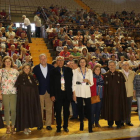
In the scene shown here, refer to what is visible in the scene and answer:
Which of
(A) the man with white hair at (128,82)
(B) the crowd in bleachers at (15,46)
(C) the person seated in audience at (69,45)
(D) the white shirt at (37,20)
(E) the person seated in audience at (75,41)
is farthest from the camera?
(D) the white shirt at (37,20)

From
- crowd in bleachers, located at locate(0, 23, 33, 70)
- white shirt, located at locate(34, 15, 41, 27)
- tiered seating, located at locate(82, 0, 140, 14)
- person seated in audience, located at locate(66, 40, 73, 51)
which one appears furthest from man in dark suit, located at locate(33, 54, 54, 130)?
tiered seating, located at locate(82, 0, 140, 14)

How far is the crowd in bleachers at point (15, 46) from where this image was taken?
7.52 m

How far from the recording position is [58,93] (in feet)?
15.3

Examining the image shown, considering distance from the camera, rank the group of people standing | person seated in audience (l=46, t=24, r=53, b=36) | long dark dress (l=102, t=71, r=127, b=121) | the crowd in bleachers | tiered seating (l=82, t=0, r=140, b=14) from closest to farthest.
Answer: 1. the group of people standing
2. long dark dress (l=102, t=71, r=127, b=121)
3. the crowd in bleachers
4. person seated in audience (l=46, t=24, r=53, b=36)
5. tiered seating (l=82, t=0, r=140, b=14)

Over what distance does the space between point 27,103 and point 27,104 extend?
0.02 m

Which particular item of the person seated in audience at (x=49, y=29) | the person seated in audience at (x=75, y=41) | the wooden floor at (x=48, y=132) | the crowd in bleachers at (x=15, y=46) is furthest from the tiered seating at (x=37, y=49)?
the wooden floor at (x=48, y=132)

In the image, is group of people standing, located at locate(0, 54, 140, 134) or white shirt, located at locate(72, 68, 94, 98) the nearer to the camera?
group of people standing, located at locate(0, 54, 140, 134)

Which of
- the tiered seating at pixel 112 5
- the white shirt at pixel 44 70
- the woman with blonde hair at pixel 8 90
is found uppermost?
the tiered seating at pixel 112 5

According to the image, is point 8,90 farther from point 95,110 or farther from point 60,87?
point 95,110

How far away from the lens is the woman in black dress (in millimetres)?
4492

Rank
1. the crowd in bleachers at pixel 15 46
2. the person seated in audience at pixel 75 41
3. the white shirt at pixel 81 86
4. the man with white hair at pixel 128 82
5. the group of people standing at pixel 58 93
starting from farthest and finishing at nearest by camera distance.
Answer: the person seated in audience at pixel 75 41, the crowd in bleachers at pixel 15 46, the man with white hair at pixel 128 82, the white shirt at pixel 81 86, the group of people standing at pixel 58 93

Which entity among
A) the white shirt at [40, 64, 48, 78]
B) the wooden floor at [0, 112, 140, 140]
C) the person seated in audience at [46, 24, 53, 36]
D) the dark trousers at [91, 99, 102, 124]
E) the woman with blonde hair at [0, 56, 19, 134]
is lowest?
the wooden floor at [0, 112, 140, 140]

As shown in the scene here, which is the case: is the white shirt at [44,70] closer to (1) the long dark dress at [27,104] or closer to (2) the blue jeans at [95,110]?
(1) the long dark dress at [27,104]

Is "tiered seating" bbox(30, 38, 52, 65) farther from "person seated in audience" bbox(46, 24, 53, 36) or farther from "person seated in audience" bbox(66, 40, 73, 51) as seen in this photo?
"person seated in audience" bbox(66, 40, 73, 51)
